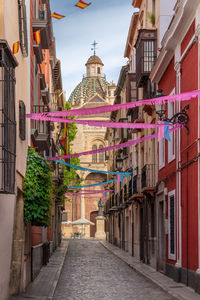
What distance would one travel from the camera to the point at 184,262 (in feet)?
53.0

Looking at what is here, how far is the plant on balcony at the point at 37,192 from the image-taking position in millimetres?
13625

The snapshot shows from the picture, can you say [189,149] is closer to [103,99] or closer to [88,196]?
[88,196]

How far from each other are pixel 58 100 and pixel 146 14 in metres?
21.8

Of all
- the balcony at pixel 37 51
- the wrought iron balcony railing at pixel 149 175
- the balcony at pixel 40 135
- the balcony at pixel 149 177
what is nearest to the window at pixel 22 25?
the balcony at pixel 37 51

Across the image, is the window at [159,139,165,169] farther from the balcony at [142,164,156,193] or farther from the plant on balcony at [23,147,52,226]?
the plant on balcony at [23,147,52,226]

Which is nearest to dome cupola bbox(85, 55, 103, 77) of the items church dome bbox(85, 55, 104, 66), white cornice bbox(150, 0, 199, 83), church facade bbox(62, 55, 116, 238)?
church dome bbox(85, 55, 104, 66)

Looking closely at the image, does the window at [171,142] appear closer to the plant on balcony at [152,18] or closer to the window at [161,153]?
the window at [161,153]

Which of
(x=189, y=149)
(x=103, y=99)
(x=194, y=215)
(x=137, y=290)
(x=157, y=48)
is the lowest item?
(x=137, y=290)

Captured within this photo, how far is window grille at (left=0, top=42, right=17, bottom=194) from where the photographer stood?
9.48 metres

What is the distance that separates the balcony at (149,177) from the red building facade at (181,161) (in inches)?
67.0

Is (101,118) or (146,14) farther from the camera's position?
(101,118)

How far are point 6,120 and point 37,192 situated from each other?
13.3 ft

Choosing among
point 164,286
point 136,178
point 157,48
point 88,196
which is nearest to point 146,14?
point 157,48

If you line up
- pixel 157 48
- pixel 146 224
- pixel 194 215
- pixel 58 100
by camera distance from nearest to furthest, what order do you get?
1. pixel 194 215
2. pixel 157 48
3. pixel 146 224
4. pixel 58 100
